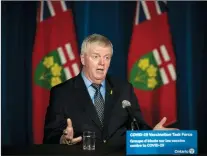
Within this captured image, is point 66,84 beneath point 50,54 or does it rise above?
beneath

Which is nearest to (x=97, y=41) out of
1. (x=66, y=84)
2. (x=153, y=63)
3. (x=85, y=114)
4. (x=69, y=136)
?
(x=66, y=84)

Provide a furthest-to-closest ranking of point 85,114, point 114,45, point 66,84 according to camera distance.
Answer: point 114,45
point 66,84
point 85,114

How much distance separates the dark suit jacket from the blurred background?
52cm

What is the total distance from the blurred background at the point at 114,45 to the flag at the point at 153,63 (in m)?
0.06

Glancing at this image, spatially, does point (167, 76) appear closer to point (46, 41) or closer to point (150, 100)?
point (150, 100)

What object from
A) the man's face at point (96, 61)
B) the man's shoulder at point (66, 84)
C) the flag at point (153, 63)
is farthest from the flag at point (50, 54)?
the flag at point (153, 63)

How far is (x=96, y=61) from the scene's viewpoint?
10.4ft

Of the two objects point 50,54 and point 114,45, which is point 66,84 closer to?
point 50,54

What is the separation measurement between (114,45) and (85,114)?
82 centimetres

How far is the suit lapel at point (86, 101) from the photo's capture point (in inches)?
119

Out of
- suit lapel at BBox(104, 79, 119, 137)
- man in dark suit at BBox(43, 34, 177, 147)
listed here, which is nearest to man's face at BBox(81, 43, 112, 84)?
man in dark suit at BBox(43, 34, 177, 147)

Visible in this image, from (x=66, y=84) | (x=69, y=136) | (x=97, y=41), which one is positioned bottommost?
(x=69, y=136)

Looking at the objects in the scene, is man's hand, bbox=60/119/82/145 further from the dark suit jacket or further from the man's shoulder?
the man's shoulder

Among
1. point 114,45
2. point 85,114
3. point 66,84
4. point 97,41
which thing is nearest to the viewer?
point 85,114
